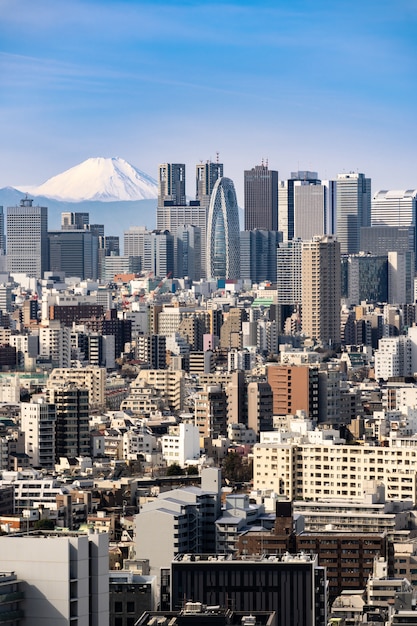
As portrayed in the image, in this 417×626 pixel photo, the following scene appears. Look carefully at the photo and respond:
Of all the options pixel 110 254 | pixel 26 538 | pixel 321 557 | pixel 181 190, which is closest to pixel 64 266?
pixel 110 254

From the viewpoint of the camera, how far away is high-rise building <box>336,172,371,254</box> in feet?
299

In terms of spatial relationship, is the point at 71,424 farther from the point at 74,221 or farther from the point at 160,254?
the point at 74,221

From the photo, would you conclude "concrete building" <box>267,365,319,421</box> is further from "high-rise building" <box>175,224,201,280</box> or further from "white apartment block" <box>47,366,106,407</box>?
"high-rise building" <box>175,224,201,280</box>

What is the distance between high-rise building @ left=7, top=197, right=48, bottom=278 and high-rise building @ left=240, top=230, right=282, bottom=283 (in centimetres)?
795

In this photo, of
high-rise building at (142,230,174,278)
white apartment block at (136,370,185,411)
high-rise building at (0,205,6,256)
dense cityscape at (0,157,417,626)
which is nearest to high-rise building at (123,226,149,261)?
high-rise building at (142,230,174,278)

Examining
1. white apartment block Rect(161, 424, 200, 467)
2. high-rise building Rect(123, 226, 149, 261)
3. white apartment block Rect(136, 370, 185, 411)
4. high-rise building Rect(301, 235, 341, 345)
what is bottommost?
white apartment block Rect(161, 424, 200, 467)

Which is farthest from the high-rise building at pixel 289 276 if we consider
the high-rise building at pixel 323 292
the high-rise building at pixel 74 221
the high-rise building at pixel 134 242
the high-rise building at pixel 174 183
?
the high-rise building at pixel 174 183

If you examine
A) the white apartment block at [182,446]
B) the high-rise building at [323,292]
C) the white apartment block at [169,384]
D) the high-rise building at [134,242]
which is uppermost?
the high-rise building at [134,242]

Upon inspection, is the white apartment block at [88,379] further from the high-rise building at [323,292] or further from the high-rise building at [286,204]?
the high-rise building at [286,204]

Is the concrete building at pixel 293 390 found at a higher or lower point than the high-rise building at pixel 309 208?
lower

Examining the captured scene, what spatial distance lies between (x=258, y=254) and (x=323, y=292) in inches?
1213

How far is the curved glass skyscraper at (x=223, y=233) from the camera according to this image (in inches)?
3383

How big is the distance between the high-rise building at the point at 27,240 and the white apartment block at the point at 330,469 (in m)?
65.3

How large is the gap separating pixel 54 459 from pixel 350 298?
4566 centimetres
